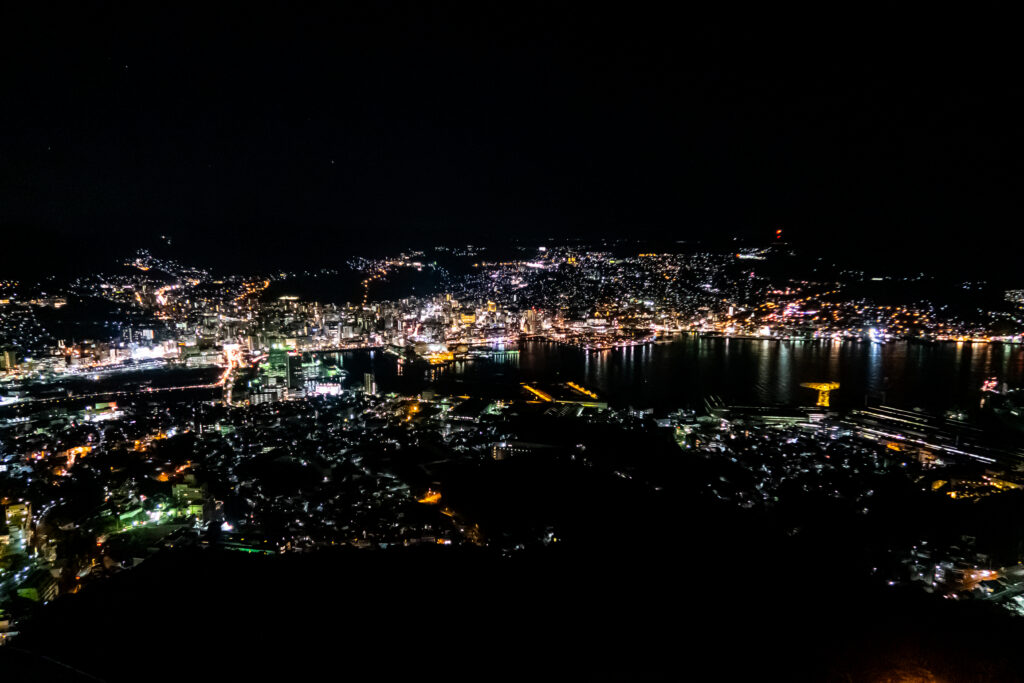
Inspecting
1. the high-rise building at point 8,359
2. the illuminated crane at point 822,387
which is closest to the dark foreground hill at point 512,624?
the illuminated crane at point 822,387

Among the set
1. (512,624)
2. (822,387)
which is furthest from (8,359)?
(822,387)

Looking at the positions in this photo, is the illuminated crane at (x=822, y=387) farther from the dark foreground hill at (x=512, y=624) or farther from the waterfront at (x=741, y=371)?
the dark foreground hill at (x=512, y=624)

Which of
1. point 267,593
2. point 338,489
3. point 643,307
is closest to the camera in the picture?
point 267,593

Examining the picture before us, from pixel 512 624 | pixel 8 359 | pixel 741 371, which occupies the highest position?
pixel 512 624

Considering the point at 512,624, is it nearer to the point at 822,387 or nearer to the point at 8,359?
the point at 822,387

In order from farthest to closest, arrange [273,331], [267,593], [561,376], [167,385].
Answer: [273,331] < [561,376] < [167,385] < [267,593]

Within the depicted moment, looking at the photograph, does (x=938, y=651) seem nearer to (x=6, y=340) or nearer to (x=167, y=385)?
(x=167, y=385)

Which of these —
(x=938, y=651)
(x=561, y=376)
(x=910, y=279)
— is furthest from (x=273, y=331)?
(x=910, y=279)
